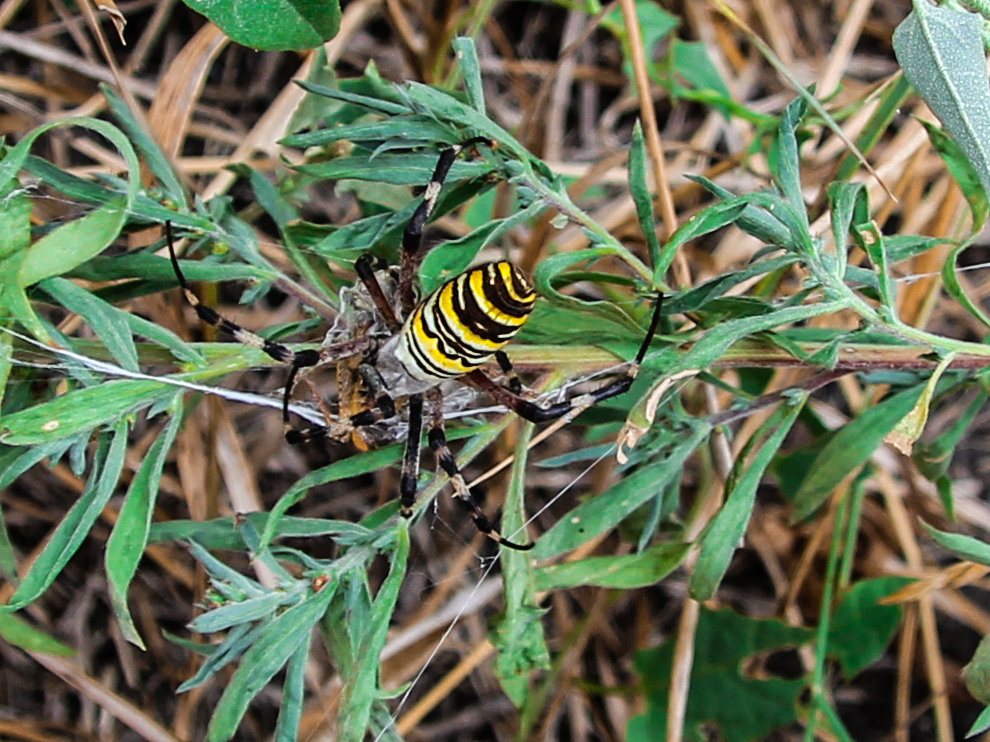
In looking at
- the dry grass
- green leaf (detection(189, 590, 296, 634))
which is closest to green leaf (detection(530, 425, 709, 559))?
green leaf (detection(189, 590, 296, 634))

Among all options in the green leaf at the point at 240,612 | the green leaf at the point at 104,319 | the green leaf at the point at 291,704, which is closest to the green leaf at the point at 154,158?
the green leaf at the point at 104,319

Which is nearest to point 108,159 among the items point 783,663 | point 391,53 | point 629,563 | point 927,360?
point 391,53

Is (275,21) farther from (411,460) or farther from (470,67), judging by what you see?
(411,460)

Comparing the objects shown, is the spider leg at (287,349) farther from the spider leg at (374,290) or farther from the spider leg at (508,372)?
the spider leg at (508,372)

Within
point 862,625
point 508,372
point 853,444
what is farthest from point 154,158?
point 862,625

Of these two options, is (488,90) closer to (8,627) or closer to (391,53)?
(391,53)

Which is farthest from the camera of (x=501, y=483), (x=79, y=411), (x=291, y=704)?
(x=501, y=483)
